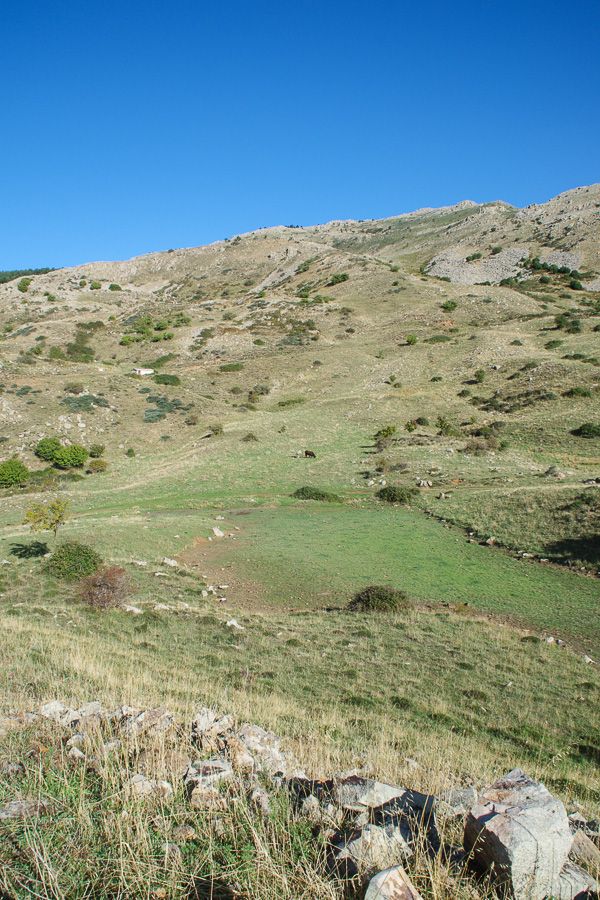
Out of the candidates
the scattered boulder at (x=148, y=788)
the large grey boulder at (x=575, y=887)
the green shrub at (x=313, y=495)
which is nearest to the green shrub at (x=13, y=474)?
the green shrub at (x=313, y=495)

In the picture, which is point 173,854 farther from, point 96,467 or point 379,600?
point 96,467

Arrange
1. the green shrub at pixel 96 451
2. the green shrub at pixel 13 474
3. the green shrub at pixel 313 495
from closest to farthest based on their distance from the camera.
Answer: the green shrub at pixel 313 495 < the green shrub at pixel 13 474 < the green shrub at pixel 96 451

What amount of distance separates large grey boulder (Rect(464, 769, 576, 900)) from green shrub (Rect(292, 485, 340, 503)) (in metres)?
33.0

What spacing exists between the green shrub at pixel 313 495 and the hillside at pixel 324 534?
0.65 metres

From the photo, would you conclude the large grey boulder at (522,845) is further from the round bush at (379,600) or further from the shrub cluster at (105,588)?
the shrub cluster at (105,588)

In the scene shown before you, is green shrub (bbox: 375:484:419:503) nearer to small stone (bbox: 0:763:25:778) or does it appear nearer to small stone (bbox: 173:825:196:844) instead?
small stone (bbox: 0:763:25:778)

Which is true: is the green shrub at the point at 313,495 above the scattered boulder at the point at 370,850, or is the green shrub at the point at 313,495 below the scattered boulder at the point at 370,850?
below

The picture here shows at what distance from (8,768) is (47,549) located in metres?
21.1

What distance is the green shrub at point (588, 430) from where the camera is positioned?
43656 mm

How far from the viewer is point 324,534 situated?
29.7 m

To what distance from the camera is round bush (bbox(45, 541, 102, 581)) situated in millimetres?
21391

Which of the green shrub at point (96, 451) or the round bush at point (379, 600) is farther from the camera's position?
the green shrub at point (96, 451)

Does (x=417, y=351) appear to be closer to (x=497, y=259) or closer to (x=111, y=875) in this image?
(x=497, y=259)

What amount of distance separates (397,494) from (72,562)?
70.8 feet
